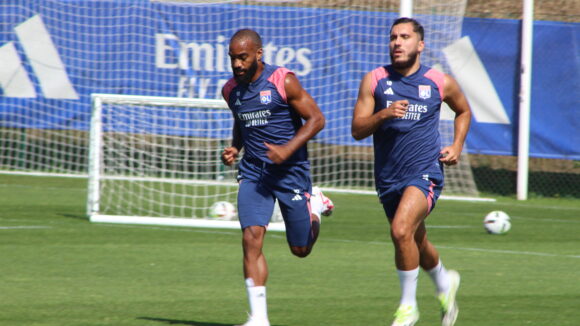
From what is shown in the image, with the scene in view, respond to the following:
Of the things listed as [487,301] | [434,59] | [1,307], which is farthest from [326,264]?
[434,59]

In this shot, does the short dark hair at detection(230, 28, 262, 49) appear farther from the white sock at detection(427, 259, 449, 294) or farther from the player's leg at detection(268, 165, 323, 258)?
the white sock at detection(427, 259, 449, 294)

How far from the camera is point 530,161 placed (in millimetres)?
19453

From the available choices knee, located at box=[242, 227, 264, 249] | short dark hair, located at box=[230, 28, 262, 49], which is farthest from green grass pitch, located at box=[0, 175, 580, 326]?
short dark hair, located at box=[230, 28, 262, 49]

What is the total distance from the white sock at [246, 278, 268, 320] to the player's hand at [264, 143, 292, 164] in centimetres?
78

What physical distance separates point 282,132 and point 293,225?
64cm

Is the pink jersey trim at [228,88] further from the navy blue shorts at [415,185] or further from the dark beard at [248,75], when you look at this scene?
the navy blue shorts at [415,185]

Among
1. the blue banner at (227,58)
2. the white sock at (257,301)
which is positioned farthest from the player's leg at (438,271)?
the blue banner at (227,58)

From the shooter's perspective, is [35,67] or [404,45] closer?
[404,45]

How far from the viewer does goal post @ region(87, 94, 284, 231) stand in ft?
47.0

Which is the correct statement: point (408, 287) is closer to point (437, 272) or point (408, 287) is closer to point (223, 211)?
point (437, 272)

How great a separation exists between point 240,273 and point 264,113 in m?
2.74

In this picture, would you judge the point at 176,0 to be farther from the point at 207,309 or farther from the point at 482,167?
the point at 207,309

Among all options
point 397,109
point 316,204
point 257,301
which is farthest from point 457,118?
point 257,301

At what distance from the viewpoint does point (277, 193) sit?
7004 mm
